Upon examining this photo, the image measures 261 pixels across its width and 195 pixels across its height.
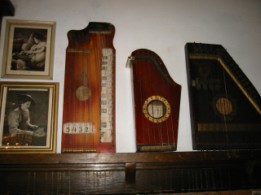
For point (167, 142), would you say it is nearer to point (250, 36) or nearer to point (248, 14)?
Result: point (250, 36)

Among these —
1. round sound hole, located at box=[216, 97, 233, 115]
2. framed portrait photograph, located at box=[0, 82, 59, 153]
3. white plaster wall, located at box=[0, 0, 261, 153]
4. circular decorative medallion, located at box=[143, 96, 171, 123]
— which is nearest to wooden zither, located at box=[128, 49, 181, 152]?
circular decorative medallion, located at box=[143, 96, 171, 123]

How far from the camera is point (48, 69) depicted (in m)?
1.84

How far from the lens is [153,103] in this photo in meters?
1.77

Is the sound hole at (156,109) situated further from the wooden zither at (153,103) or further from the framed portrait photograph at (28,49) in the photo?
the framed portrait photograph at (28,49)

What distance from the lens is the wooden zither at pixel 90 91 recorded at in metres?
1.71

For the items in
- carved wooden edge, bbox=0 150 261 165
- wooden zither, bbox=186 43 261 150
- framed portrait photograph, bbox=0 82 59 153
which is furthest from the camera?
wooden zither, bbox=186 43 261 150

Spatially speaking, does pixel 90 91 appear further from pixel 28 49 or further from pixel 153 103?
pixel 28 49

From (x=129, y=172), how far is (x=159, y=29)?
1.11m

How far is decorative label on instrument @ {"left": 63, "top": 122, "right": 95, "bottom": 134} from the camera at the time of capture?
1.71 m

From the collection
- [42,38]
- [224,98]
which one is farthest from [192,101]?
[42,38]

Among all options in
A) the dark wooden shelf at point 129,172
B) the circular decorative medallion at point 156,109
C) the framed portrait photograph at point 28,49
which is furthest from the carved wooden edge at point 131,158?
the framed portrait photograph at point 28,49

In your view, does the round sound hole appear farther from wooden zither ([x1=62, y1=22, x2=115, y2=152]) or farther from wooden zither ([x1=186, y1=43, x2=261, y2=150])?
wooden zither ([x1=62, y1=22, x2=115, y2=152])

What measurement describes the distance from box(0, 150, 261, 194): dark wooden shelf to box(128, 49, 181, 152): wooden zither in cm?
10

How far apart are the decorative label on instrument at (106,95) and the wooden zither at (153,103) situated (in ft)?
0.57
